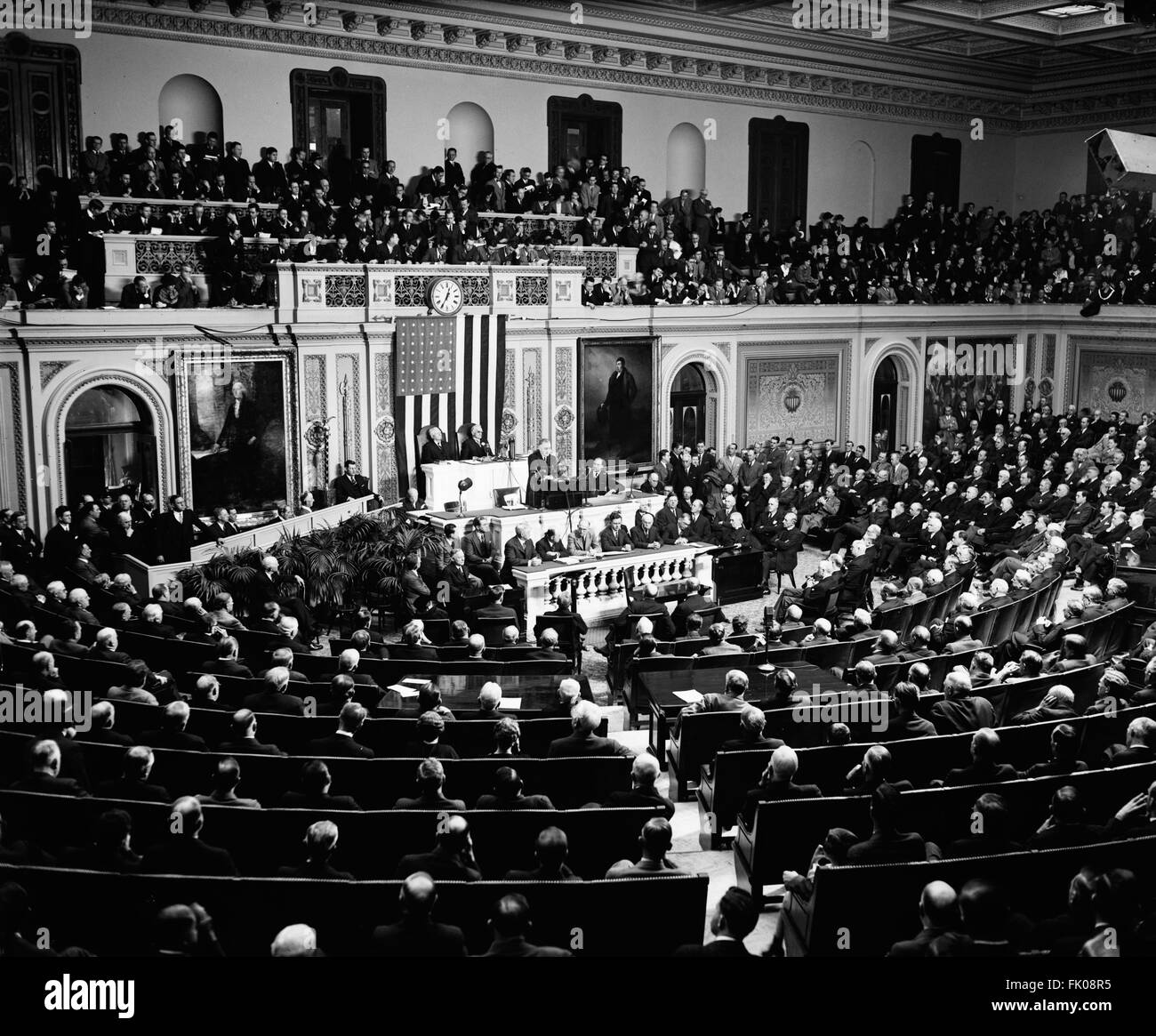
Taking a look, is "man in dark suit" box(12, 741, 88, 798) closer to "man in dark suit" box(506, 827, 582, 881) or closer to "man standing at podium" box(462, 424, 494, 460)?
"man in dark suit" box(506, 827, 582, 881)

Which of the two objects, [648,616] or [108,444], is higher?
[108,444]

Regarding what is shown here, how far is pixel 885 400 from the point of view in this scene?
28469 mm

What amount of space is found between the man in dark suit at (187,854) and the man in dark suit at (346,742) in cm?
176

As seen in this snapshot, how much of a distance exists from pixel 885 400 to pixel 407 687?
68.7ft

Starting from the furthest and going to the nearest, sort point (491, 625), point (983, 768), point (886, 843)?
1. point (491, 625)
2. point (983, 768)
3. point (886, 843)

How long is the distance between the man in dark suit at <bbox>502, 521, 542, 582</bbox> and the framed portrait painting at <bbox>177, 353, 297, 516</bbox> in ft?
15.3

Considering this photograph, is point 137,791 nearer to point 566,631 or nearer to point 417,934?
point 417,934

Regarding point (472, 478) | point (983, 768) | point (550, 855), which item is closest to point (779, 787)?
point (983, 768)

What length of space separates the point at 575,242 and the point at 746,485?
228 inches

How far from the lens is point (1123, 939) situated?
5.32 metres

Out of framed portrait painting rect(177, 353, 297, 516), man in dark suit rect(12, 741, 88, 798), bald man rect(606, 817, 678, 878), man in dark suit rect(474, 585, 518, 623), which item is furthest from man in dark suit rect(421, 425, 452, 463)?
bald man rect(606, 817, 678, 878)

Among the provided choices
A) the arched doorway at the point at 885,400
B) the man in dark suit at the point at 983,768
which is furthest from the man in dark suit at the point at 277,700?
the arched doorway at the point at 885,400
